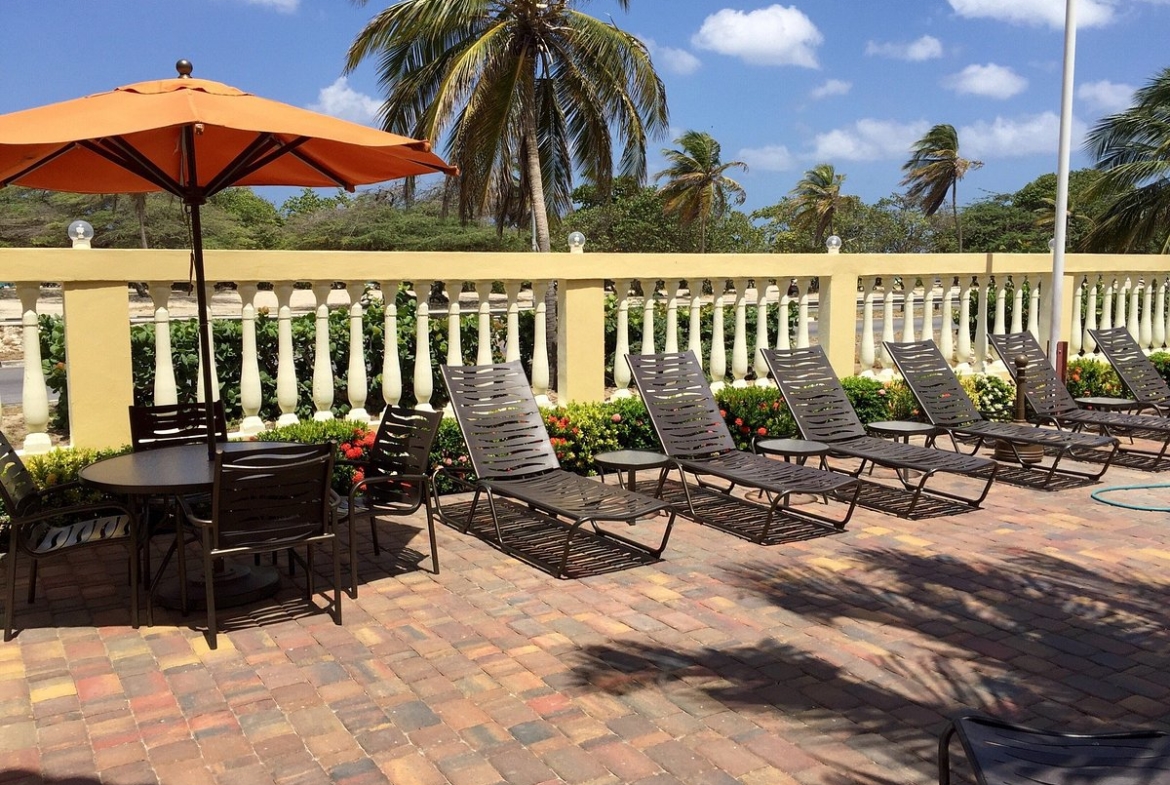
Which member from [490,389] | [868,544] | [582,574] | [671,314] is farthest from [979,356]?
[582,574]

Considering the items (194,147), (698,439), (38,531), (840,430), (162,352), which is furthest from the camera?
(840,430)

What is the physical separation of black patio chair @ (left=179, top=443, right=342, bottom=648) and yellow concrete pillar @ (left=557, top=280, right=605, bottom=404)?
3.55 m

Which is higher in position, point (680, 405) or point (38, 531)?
point (680, 405)

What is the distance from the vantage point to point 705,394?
299 inches

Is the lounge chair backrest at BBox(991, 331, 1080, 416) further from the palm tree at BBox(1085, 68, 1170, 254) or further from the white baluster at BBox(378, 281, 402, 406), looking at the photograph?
the palm tree at BBox(1085, 68, 1170, 254)

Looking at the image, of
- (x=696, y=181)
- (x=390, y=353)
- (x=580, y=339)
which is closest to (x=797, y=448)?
(x=580, y=339)

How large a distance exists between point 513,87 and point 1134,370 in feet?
43.2

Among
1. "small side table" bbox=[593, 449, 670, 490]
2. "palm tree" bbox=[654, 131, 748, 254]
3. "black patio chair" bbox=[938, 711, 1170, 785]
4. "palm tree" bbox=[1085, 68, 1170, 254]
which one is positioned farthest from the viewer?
"palm tree" bbox=[654, 131, 748, 254]

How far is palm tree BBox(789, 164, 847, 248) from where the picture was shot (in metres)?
60.5

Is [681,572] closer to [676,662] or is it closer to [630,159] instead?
[676,662]

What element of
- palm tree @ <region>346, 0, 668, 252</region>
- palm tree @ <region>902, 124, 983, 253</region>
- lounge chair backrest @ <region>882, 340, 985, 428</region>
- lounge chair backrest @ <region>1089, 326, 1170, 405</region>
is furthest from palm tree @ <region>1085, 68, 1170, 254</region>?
palm tree @ <region>902, 124, 983, 253</region>

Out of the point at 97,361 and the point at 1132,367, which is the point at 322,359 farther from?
the point at 1132,367

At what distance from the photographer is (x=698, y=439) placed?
24.2ft

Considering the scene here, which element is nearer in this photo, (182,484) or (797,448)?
(182,484)
